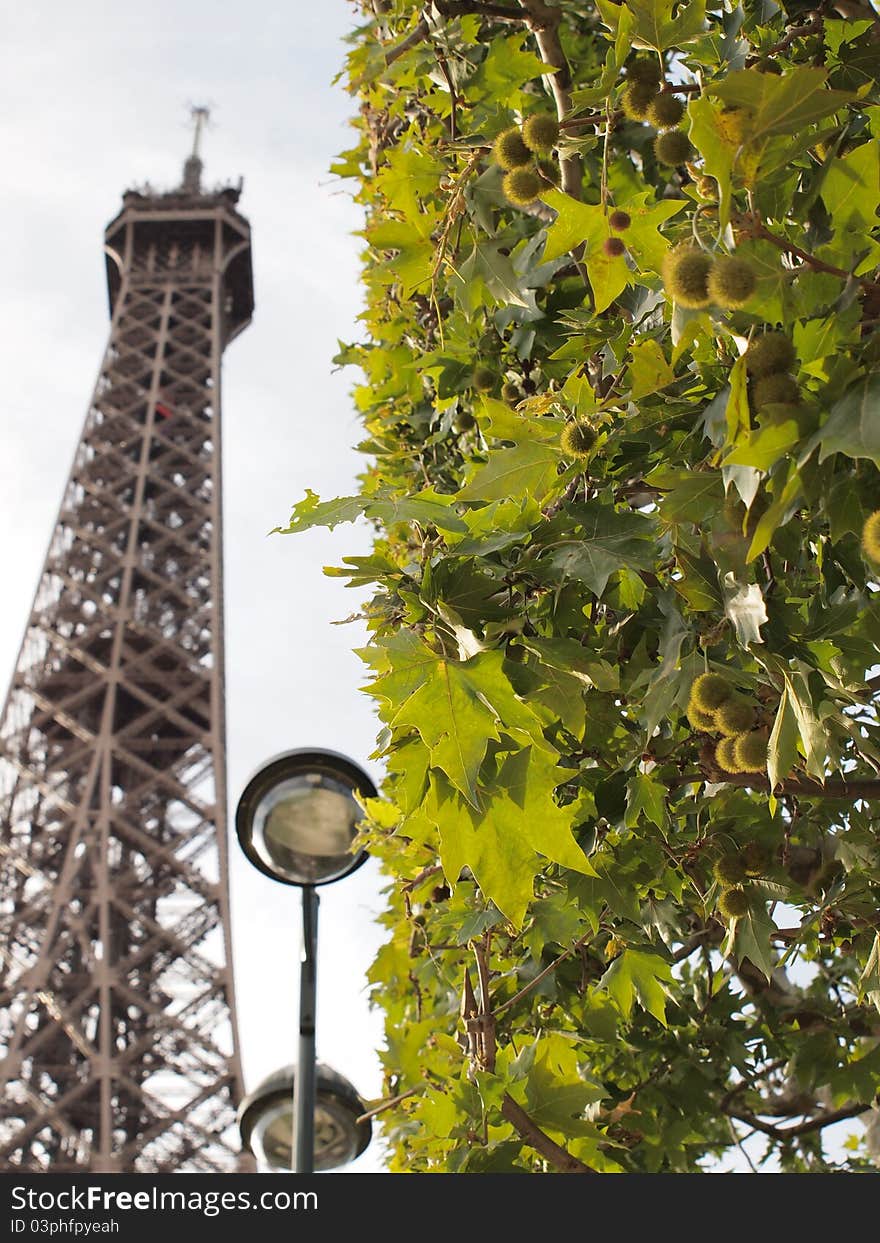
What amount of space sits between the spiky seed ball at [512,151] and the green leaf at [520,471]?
497 mm

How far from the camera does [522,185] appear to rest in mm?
2199

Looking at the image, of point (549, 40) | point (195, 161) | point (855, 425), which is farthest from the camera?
point (195, 161)

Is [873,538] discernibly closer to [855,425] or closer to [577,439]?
[855,425]

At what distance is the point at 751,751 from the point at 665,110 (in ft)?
3.28

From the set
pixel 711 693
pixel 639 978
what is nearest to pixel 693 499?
pixel 711 693

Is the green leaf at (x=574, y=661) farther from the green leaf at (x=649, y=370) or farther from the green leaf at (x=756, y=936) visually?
the green leaf at (x=756, y=936)

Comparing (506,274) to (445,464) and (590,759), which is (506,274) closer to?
(590,759)

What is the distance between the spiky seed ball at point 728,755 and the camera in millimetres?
1940

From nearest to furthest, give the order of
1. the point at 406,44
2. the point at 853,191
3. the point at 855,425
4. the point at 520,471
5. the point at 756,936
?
the point at 855,425 → the point at 853,191 → the point at 520,471 → the point at 756,936 → the point at 406,44

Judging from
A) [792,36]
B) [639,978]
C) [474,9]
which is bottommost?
[639,978]
